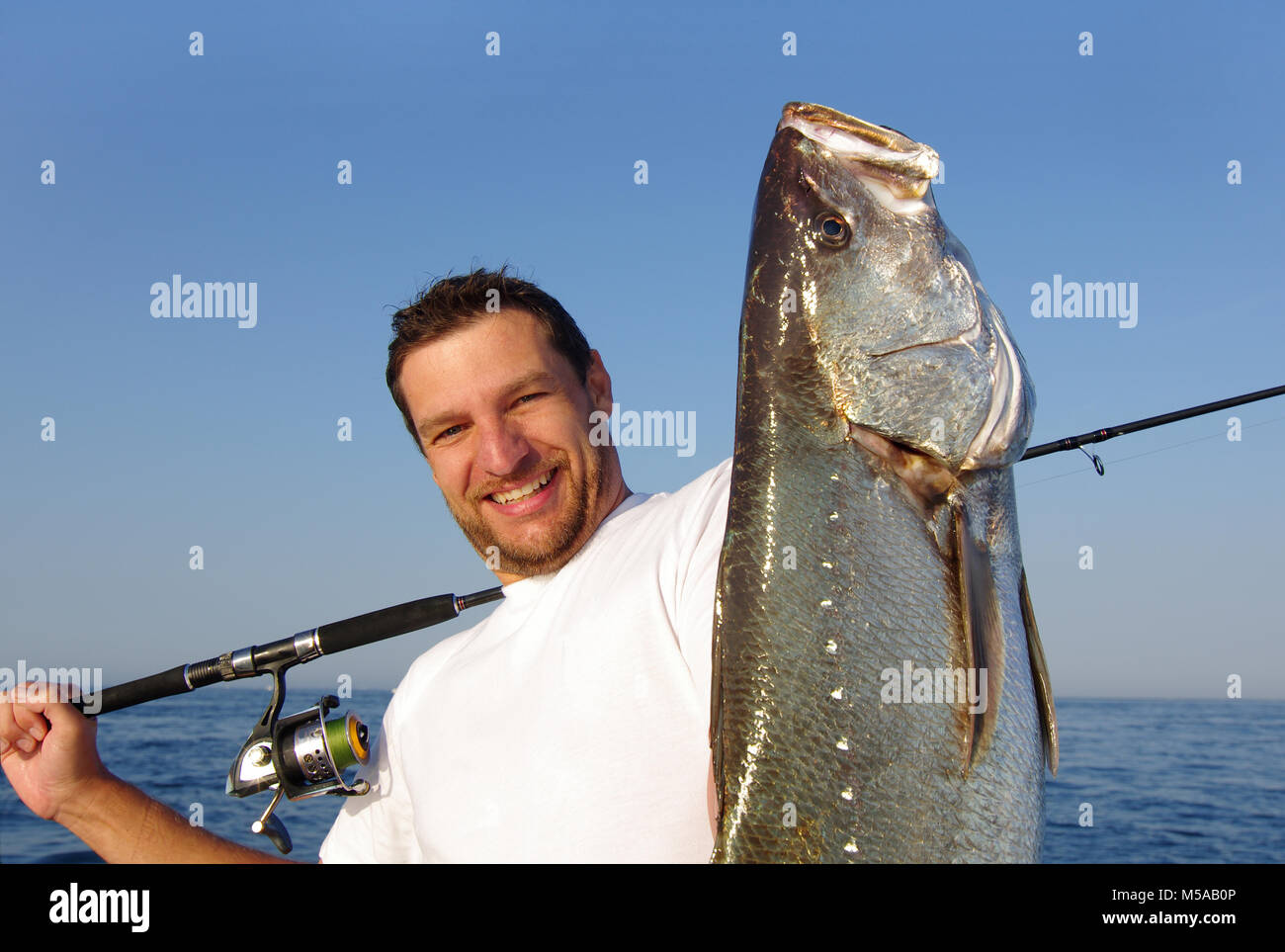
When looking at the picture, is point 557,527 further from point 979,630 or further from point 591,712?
point 979,630

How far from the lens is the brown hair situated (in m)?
2.90

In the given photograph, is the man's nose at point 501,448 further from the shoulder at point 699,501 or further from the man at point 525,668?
the shoulder at point 699,501

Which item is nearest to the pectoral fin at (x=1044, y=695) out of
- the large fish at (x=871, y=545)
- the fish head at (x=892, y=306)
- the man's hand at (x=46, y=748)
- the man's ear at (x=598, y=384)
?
the large fish at (x=871, y=545)

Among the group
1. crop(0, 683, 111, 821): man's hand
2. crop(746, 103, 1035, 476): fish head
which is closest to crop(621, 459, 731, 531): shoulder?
crop(746, 103, 1035, 476): fish head

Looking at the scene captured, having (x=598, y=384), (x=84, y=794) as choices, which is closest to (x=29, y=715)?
(x=84, y=794)

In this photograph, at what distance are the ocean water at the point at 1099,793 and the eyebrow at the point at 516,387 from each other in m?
3.22

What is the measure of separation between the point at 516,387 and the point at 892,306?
4.28 feet

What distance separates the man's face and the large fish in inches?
39.4

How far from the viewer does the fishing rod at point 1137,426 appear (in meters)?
5.12
